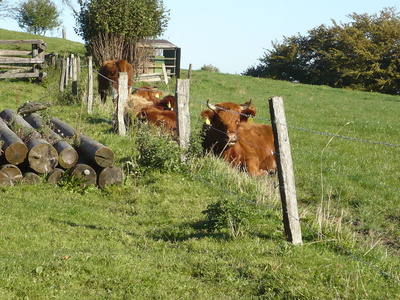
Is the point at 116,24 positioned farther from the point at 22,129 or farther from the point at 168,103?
the point at 22,129

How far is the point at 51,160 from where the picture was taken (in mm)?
10133

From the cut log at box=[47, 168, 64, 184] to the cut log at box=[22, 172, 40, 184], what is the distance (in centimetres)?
21

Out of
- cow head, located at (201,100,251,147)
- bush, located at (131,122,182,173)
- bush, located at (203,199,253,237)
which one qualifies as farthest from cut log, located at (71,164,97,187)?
bush, located at (203,199,253,237)

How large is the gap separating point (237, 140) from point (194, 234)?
448 centimetres

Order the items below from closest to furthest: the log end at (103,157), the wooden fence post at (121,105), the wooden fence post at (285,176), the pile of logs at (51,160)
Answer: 1. the wooden fence post at (285,176)
2. the pile of logs at (51,160)
3. the log end at (103,157)
4. the wooden fence post at (121,105)

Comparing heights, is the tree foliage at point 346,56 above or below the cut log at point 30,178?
above

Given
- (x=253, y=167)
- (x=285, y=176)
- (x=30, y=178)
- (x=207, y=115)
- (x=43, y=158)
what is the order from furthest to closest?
(x=253, y=167)
(x=207, y=115)
(x=43, y=158)
(x=30, y=178)
(x=285, y=176)

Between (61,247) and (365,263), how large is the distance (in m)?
3.59

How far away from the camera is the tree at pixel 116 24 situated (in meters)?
32.0

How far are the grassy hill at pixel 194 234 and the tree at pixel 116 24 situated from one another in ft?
60.6

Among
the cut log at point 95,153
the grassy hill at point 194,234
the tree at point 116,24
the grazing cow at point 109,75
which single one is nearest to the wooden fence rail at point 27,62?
the tree at point 116,24

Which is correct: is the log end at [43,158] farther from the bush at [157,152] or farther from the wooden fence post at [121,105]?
the wooden fence post at [121,105]

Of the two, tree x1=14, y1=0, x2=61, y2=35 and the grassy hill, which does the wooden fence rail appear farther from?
tree x1=14, y1=0, x2=61, y2=35

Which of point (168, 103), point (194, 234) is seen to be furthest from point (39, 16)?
point (194, 234)
